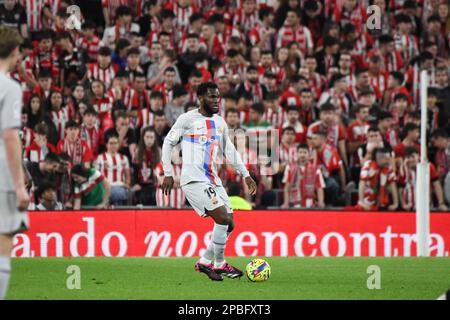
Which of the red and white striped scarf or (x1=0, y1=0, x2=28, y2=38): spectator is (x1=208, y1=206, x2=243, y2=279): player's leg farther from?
(x1=0, y1=0, x2=28, y2=38): spectator

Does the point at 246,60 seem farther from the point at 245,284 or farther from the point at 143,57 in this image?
the point at 245,284

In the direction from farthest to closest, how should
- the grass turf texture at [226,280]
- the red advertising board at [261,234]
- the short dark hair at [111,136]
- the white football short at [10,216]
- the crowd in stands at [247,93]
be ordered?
the short dark hair at [111,136]
the crowd in stands at [247,93]
the red advertising board at [261,234]
the grass turf texture at [226,280]
the white football short at [10,216]

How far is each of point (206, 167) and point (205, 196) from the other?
0.35m

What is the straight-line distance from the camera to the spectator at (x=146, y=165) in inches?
675

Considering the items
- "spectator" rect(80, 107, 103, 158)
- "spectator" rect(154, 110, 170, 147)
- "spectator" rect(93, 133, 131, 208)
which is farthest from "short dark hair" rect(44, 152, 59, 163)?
"spectator" rect(154, 110, 170, 147)

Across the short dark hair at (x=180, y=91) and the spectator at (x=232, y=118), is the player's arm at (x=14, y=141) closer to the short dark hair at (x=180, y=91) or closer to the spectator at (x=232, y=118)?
the spectator at (x=232, y=118)

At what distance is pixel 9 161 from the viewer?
758 centimetres

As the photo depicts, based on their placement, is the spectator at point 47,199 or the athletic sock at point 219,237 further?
the spectator at point 47,199

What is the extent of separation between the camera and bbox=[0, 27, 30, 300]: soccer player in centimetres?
756

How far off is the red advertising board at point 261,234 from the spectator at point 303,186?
0.68 m

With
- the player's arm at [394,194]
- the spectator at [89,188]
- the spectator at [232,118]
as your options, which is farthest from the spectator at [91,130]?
the player's arm at [394,194]

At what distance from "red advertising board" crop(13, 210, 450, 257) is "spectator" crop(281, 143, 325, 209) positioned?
0.68 metres

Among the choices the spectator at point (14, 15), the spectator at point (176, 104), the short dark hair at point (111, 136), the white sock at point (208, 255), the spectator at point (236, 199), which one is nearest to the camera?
the white sock at point (208, 255)
